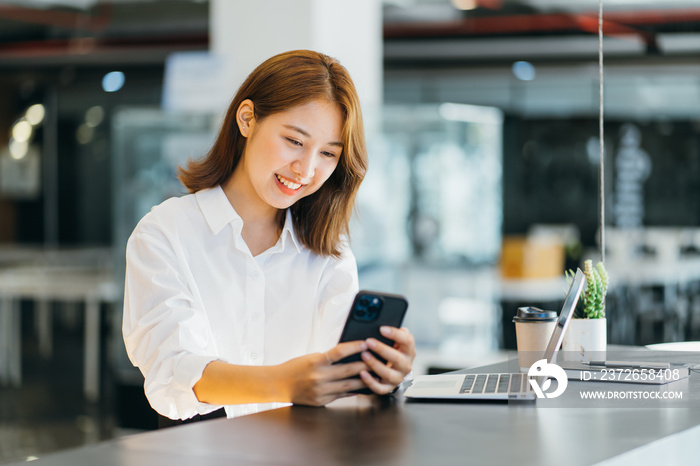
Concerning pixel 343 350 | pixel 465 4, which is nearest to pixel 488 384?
pixel 343 350

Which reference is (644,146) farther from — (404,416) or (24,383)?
(404,416)

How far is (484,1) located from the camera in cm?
836

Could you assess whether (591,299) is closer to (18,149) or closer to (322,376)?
(322,376)

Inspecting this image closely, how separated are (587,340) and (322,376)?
0.78 meters

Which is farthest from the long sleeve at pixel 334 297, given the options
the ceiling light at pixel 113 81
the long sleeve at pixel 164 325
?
the ceiling light at pixel 113 81

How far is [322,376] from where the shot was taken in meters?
1.44

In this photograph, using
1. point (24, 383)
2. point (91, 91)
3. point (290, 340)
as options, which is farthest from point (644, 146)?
point (290, 340)

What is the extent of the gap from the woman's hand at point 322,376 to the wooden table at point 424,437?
0.03m

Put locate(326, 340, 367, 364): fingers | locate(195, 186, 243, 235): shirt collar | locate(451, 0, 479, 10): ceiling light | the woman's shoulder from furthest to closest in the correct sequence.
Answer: locate(451, 0, 479, 10): ceiling light, locate(195, 186, 243, 235): shirt collar, the woman's shoulder, locate(326, 340, 367, 364): fingers

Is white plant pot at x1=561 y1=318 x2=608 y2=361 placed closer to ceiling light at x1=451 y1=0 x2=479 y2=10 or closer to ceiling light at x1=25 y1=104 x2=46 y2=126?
ceiling light at x1=451 y1=0 x2=479 y2=10

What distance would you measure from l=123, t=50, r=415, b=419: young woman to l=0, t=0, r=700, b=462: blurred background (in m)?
0.80

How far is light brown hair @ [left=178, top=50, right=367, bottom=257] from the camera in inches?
71.9

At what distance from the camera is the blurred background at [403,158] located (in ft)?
17.3

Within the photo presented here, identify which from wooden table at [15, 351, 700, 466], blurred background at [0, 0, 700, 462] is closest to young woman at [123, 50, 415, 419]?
wooden table at [15, 351, 700, 466]
